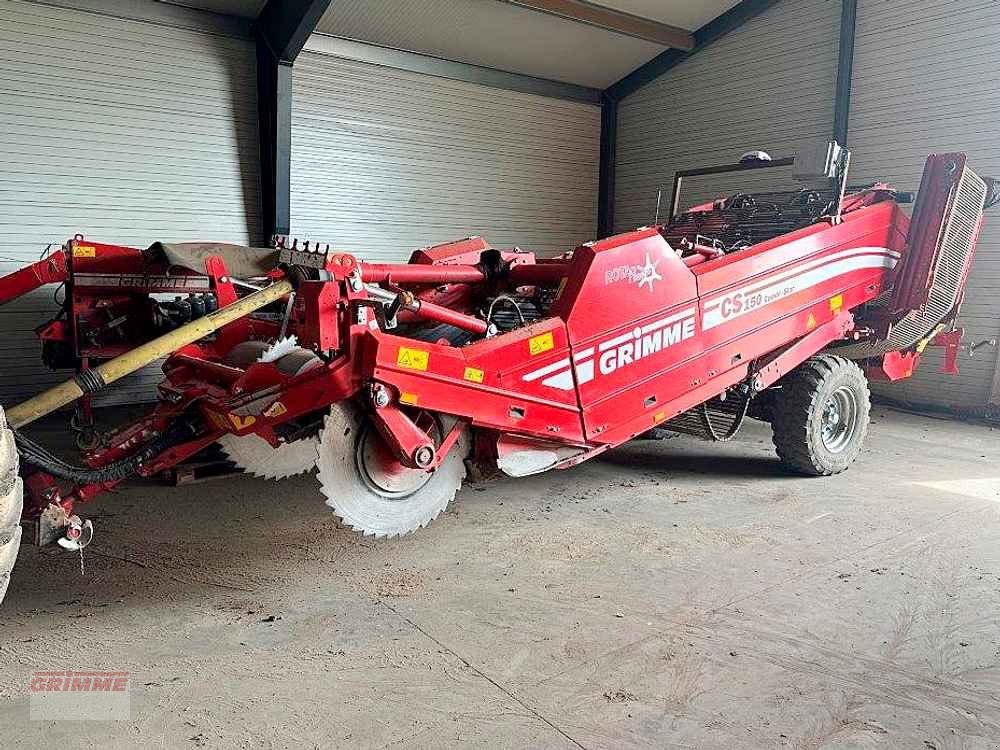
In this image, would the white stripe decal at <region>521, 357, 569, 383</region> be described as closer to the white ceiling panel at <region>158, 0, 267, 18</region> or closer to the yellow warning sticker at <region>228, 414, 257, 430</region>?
the yellow warning sticker at <region>228, 414, 257, 430</region>

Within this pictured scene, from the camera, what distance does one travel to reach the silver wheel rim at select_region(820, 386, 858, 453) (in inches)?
199

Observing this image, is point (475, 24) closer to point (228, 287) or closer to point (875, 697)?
point (228, 287)

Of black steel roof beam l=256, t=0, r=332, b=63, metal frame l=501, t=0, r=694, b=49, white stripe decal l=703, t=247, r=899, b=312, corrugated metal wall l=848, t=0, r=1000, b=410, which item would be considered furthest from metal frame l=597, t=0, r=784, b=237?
white stripe decal l=703, t=247, r=899, b=312

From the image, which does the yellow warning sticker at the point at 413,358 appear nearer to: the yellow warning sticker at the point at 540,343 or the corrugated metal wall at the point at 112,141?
the yellow warning sticker at the point at 540,343

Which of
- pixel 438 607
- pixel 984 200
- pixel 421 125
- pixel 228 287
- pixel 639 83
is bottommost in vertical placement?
pixel 438 607

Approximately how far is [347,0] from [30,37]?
10.0 feet

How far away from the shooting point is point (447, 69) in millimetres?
9547

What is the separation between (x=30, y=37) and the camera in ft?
23.1

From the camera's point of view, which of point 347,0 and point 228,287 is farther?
point 347,0

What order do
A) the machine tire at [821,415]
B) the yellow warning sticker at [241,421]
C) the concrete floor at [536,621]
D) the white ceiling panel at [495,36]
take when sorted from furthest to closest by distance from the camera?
the white ceiling panel at [495,36]
the machine tire at [821,415]
the yellow warning sticker at [241,421]
the concrete floor at [536,621]

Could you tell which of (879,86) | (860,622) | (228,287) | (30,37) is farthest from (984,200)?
(30,37)

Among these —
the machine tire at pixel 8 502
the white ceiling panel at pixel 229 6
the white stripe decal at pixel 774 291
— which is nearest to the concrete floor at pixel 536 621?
the machine tire at pixel 8 502

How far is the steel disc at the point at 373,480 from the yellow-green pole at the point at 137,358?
0.73 meters

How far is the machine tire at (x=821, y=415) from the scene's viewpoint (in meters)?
4.83
